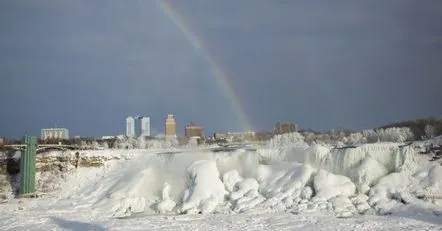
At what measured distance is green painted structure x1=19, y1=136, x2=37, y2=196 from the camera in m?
36.6

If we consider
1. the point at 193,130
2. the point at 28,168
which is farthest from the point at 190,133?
the point at 28,168

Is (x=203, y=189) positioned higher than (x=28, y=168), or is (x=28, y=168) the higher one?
(x=28, y=168)

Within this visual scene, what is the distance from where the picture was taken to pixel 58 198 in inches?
1385

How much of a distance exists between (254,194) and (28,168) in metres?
16.2

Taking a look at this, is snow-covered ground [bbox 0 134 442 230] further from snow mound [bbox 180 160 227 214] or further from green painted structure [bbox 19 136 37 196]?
green painted structure [bbox 19 136 37 196]

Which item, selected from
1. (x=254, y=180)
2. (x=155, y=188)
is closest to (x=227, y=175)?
(x=254, y=180)

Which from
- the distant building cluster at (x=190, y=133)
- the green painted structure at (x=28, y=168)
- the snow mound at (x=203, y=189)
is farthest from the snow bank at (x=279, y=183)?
the distant building cluster at (x=190, y=133)

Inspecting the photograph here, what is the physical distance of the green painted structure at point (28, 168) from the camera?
120ft

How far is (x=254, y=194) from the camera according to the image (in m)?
30.6

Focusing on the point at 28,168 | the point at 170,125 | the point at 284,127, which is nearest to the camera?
the point at 28,168

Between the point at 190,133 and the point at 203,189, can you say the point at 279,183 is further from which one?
the point at 190,133

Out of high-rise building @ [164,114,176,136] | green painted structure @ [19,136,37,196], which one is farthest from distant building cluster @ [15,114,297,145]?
green painted structure @ [19,136,37,196]

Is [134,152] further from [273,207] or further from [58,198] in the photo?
[273,207]

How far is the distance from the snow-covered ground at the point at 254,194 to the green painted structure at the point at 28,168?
4.22 feet
